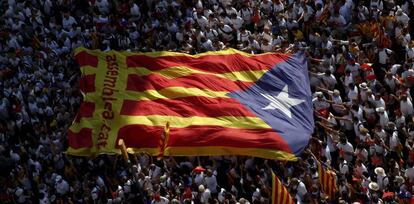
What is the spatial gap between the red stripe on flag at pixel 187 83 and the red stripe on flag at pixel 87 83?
38.6 inches

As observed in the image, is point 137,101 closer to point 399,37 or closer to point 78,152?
point 78,152

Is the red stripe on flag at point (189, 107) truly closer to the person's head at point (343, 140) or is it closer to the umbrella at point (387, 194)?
the person's head at point (343, 140)

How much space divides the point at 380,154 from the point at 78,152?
7590mm

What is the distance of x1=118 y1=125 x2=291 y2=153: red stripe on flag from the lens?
24156 mm

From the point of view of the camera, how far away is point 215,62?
26.9m

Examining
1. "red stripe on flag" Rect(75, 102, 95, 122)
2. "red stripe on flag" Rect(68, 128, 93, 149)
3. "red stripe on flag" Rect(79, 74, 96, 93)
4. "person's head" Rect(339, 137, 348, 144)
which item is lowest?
"red stripe on flag" Rect(68, 128, 93, 149)

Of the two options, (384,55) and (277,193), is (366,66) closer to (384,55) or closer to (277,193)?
(384,55)

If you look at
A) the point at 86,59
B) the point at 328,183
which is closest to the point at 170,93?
the point at 86,59

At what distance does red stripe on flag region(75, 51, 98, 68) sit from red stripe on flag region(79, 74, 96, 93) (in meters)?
0.49

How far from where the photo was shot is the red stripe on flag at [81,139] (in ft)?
82.5

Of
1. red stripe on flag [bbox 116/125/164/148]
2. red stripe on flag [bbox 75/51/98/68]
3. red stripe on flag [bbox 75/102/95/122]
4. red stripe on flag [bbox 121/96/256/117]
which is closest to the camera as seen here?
red stripe on flag [bbox 116/125/164/148]

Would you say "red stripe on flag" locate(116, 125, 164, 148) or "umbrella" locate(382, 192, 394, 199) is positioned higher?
"umbrella" locate(382, 192, 394, 199)

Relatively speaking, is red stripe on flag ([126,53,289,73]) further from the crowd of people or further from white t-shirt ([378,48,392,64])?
white t-shirt ([378,48,392,64])

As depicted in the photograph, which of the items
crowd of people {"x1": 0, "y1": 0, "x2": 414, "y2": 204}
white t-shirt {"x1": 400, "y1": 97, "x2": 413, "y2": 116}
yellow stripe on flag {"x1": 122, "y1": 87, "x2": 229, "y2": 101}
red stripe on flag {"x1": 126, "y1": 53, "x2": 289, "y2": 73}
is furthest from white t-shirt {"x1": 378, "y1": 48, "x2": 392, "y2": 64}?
yellow stripe on flag {"x1": 122, "y1": 87, "x2": 229, "y2": 101}
